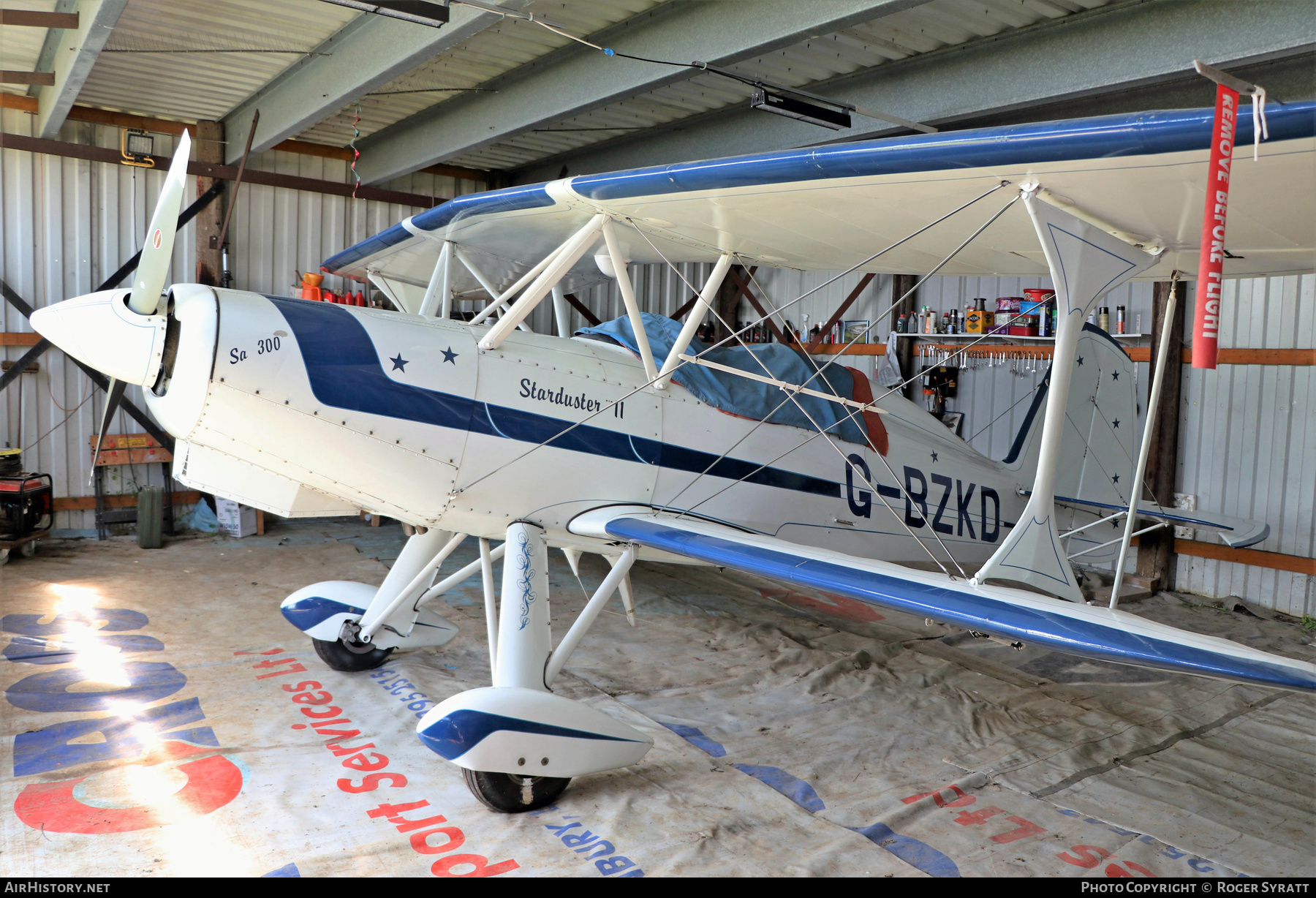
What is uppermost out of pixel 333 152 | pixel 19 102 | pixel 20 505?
pixel 333 152

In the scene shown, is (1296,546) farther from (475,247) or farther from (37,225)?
(37,225)

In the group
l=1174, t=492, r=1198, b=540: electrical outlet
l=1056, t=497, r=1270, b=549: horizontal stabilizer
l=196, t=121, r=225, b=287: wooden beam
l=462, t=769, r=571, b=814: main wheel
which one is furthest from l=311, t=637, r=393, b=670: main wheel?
l=1174, t=492, r=1198, b=540: electrical outlet

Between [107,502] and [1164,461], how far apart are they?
10.2 m

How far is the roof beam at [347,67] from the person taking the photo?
505cm

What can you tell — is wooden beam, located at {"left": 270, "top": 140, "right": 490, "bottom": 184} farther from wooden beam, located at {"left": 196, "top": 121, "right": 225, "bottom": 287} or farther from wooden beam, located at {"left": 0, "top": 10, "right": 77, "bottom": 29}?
wooden beam, located at {"left": 0, "top": 10, "right": 77, "bottom": 29}

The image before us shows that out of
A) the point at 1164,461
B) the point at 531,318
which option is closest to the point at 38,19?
the point at 531,318

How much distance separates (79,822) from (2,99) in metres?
8.00

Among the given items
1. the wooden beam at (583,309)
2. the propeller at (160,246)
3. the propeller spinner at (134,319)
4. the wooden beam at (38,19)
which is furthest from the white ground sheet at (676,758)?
the wooden beam at (583,309)

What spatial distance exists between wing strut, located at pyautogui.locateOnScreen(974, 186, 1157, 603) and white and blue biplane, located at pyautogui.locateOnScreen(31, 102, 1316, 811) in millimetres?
12

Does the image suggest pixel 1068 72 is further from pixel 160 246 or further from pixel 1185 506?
pixel 160 246

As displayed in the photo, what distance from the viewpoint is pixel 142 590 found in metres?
6.39

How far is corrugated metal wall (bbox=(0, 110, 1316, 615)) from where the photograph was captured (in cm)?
680

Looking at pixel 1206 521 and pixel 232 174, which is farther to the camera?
pixel 232 174

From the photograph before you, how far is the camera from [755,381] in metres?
4.52
